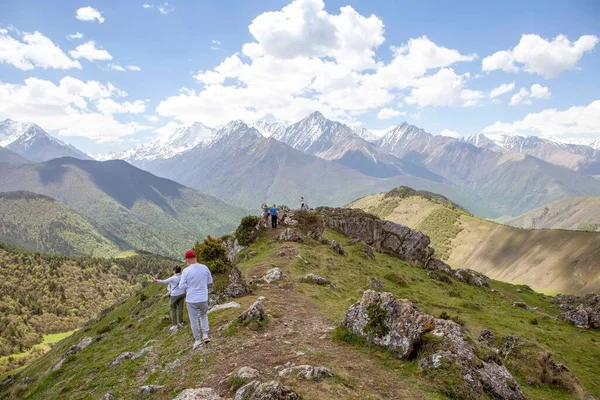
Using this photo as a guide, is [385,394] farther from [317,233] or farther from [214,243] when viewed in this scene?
[317,233]

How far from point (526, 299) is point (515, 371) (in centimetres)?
6896

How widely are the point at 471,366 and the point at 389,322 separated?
3810 mm

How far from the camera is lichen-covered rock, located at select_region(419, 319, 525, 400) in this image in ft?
45.4

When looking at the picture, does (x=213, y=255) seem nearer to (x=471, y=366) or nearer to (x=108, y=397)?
(x=108, y=397)

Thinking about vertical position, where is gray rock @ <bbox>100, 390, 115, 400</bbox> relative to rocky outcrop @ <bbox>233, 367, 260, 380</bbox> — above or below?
below

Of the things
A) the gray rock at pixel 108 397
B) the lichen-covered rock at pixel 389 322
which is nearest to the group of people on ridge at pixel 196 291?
the gray rock at pixel 108 397

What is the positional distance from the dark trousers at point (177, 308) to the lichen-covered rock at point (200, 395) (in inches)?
394

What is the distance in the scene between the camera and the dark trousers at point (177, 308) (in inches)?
845

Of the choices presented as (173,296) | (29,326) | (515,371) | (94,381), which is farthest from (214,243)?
(29,326)

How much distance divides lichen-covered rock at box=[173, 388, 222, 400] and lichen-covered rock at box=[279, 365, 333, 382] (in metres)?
2.56

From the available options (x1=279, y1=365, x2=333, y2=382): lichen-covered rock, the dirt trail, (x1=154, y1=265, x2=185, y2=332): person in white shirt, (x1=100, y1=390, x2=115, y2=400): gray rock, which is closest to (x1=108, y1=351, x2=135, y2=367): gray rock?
(x1=154, y1=265, x2=185, y2=332): person in white shirt

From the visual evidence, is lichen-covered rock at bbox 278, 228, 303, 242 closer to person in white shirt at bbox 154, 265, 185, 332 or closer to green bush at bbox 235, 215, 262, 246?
green bush at bbox 235, 215, 262, 246

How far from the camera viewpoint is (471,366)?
561 inches

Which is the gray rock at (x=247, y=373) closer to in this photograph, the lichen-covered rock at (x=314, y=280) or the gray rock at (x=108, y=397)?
the gray rock at (x=108, y=397)
